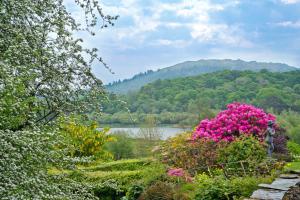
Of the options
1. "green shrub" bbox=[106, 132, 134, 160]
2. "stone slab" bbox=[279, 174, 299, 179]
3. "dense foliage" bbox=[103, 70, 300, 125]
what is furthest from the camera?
"dense foliage" bbox=[103, 70, 300, 125]

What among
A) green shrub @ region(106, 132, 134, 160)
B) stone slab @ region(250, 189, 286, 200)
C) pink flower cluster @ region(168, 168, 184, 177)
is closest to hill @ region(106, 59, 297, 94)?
green shrub @ region(106, 132, 134, 160)

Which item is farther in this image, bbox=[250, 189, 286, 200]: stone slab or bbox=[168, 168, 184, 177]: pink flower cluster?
bbox=[168, 168, 184, 177]: pink flower cluster

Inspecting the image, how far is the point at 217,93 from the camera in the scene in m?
46.9

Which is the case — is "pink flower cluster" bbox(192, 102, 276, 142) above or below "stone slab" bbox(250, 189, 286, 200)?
above

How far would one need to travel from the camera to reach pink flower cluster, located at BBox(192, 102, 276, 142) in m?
12.7

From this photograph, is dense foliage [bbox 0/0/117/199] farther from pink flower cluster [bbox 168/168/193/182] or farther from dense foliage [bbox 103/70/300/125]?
dense foliage [bbox 103/70/300/125]

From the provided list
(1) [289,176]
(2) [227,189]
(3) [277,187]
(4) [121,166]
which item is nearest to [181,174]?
(2) [227,189]

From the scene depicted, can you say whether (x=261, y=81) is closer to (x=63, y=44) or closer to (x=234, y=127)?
(x=234, y=127)

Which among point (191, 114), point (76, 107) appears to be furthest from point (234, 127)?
point (191, 114)

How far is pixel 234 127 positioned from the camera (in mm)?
12805

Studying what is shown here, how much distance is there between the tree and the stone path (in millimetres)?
2932

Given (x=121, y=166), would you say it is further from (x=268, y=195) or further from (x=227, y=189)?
(x=268, y=195)

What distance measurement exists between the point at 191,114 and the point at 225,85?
17469 mm

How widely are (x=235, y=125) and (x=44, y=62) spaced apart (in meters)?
8.45
